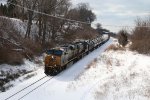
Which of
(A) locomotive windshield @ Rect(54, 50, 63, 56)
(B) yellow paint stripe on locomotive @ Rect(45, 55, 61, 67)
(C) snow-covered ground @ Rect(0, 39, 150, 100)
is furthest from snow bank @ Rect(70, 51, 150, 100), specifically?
(A) locomotive windshield @ Rect(54, 50, 63, 56)

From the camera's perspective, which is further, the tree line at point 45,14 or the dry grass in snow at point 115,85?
the tree line at point 45,14

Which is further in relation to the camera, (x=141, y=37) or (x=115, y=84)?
(x=141, y=37)

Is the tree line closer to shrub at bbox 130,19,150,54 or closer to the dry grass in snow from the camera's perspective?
shrub at bbox 130,19,150,54

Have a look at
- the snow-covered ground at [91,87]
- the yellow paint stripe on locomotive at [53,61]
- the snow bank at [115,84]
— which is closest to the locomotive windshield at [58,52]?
the yellow paint stripe on locomotive at [53,61]

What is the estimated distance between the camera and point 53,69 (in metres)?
28.4

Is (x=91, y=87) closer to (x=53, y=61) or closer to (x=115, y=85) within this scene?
(x=115, y=85)

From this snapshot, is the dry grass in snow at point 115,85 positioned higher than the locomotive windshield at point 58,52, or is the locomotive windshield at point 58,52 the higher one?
the locomotive windshield at point 58,52

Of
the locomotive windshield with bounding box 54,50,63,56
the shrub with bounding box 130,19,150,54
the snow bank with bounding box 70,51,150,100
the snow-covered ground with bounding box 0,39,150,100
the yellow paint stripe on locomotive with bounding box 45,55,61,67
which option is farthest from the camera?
the shrub with bounding box 130,19,150,54

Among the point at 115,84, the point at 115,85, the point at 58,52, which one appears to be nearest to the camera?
the point at 115,85

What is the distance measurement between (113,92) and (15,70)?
36.6 ft

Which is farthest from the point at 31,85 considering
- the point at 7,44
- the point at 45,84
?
the point at 7,44

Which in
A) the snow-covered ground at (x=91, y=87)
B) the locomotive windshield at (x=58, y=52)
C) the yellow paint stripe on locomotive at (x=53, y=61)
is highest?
the locomotive windshield at (x=58, y=52)

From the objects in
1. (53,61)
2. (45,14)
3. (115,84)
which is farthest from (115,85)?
(45,14)

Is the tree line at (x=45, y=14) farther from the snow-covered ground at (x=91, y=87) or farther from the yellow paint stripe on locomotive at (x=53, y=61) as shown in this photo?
the snow-covered ground at (x=91, y=87)
